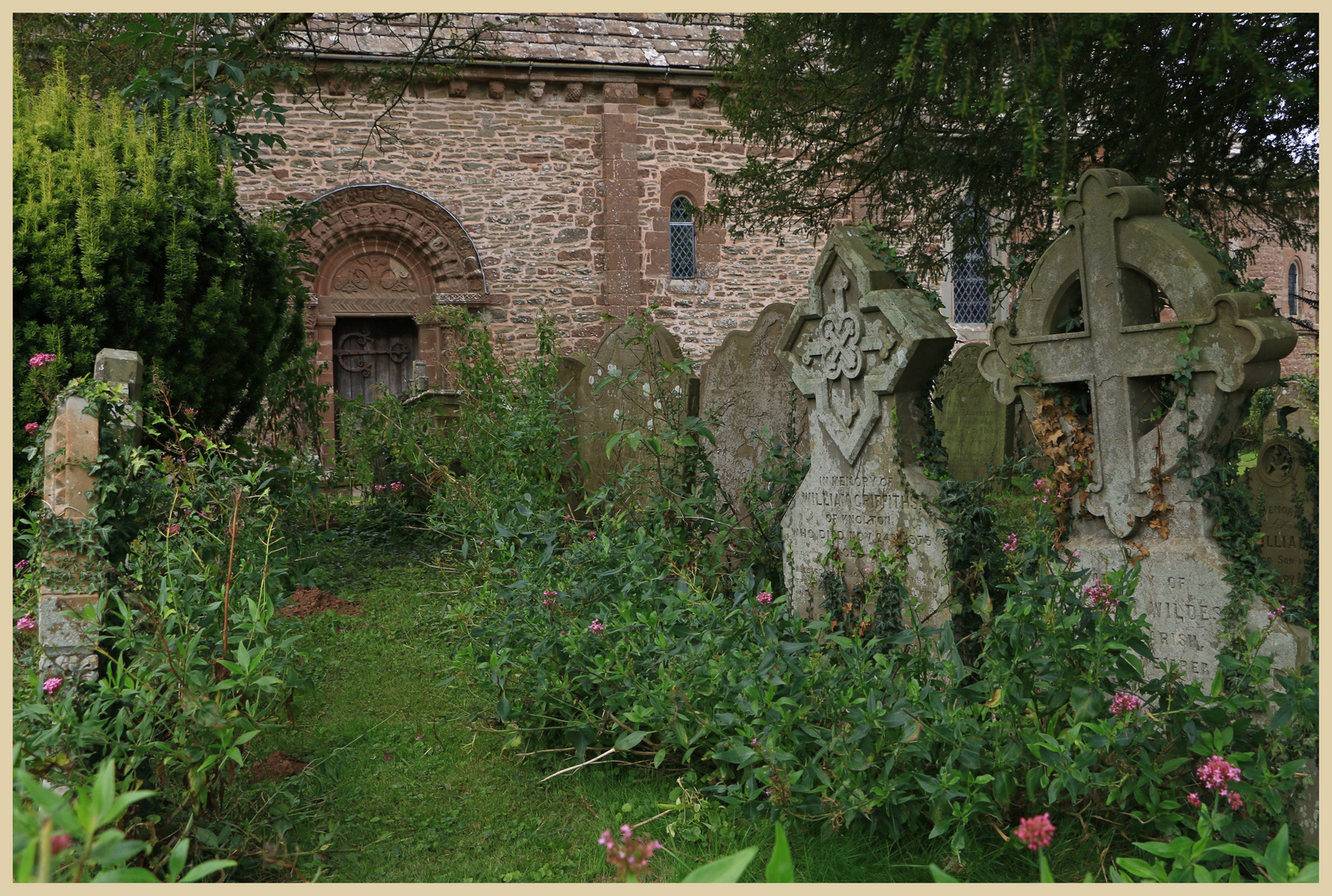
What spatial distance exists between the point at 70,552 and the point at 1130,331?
147 inches

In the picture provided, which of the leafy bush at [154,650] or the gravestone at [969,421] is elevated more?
the gravestone at [969,421]

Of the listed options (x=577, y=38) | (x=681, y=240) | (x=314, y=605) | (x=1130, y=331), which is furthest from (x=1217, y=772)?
(x=577, y=38)

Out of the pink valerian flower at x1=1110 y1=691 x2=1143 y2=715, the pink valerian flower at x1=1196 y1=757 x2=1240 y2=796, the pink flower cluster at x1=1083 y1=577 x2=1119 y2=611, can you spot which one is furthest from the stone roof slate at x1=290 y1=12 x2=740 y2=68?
the pink valerian flower at x1=1196 y1=757 x2=1240 y2=796

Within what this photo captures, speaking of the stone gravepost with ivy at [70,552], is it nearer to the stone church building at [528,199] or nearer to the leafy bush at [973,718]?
the leafy bush at [973,718]

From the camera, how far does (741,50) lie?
782 cm

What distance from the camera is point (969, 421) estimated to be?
7.28m

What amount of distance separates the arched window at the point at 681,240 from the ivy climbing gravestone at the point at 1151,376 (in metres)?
10.8

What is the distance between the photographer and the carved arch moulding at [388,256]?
13500 mm

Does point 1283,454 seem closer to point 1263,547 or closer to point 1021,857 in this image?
point 1263,547

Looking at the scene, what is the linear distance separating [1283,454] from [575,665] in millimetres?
4119

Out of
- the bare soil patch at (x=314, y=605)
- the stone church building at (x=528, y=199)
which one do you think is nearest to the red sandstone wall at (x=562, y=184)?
the stone church building at (x=528, y=199)

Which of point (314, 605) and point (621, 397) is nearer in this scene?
point (314, 605)

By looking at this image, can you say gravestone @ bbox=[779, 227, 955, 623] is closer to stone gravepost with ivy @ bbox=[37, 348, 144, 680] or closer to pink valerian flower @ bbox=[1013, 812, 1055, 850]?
pink valerian flower @ bbox=[1013, 812, 1055, 850]

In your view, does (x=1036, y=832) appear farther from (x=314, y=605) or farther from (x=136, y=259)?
(x=136, y=259)
